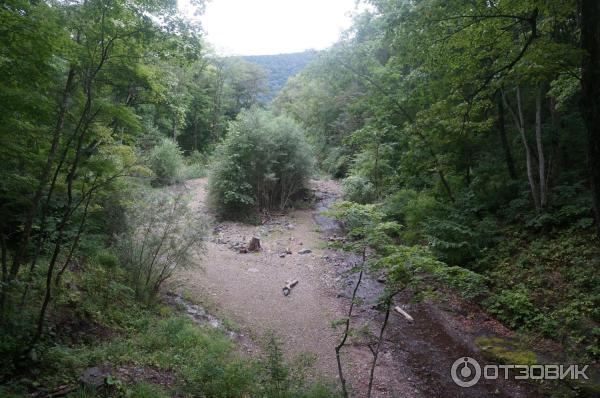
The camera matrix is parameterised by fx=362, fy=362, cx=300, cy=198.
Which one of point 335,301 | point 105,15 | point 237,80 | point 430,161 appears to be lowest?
point 335,301

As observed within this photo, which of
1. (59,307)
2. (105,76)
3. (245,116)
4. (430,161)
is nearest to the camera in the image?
(105,76)

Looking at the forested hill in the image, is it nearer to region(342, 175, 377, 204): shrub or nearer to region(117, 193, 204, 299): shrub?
region(342, 175, 377, 204): shrub

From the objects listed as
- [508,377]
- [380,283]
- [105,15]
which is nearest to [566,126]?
[380,283]

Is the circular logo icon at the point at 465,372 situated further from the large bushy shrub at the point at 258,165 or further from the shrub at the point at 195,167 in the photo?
the shrub at the point at 195,167

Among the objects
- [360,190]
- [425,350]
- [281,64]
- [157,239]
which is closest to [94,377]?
[157,239]

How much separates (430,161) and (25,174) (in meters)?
9.88

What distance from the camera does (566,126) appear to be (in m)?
9.98

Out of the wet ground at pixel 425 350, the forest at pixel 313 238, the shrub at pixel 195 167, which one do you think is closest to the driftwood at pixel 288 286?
the forest at pixel 313 238

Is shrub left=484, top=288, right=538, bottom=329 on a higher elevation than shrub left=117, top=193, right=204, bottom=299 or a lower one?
lower

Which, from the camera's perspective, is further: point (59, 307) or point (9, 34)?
point (59, 307)

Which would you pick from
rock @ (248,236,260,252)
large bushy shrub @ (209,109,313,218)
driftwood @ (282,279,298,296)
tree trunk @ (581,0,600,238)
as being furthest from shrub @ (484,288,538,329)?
large bushy shrub @ (209,109,313,218)

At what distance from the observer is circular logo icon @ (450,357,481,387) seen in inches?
234

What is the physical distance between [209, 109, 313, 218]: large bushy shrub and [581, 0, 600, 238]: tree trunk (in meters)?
12.7

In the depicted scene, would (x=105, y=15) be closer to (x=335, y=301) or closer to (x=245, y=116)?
(x=335, y=301)
